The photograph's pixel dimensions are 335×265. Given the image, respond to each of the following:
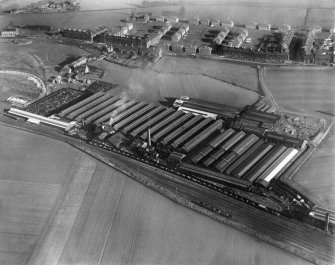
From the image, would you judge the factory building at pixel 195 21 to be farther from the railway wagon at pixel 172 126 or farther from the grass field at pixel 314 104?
the railway wagon at pixel 172 126

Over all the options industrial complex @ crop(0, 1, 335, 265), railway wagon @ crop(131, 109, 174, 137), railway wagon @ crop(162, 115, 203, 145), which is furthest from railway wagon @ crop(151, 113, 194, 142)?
railway wagon @ crop(131, 109, 174, 137)

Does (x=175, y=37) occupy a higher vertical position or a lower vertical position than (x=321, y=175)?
higher

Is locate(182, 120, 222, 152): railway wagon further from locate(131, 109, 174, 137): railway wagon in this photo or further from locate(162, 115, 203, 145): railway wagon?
locate(131, 109, 174, 137): railway wagon

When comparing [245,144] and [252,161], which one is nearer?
[252,161]

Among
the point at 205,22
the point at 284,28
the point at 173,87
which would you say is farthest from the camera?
the point at 205,22

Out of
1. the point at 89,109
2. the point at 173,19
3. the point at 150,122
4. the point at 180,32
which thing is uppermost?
the point at 173,19

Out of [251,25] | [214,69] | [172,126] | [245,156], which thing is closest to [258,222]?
[245,156]

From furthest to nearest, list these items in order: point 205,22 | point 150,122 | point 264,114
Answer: point 205,22
point 264,114
point 150,122

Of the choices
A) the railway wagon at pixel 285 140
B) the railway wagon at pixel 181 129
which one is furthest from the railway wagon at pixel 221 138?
the railway wagon at pixel 181 129

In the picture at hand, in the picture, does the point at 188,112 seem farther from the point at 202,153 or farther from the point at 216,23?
the point at 216,23
